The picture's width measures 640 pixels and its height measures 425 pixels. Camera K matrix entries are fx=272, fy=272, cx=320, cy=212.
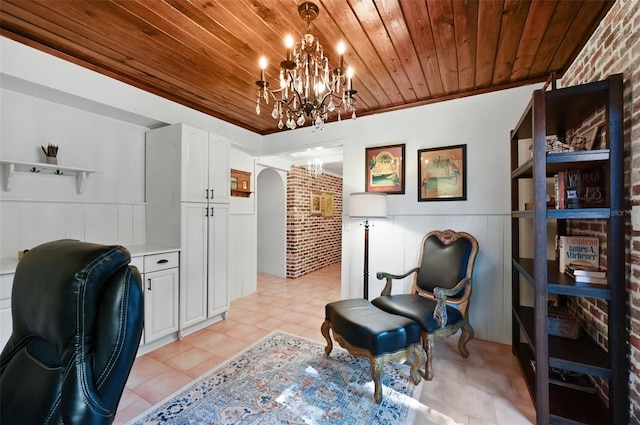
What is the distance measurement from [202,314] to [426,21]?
10.7 feet

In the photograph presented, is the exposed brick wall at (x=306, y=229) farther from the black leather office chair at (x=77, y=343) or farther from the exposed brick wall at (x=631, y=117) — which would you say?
the black leather office chair at (x=77, y=343)

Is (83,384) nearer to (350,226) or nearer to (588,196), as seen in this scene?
(588,196)

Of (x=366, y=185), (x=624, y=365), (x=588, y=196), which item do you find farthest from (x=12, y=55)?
(x=624, y=365)

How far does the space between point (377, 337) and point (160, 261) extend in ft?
6.76

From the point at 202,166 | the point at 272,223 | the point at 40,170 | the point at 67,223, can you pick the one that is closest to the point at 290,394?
the point at 202,166

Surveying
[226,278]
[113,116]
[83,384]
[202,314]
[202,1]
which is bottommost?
[202,314]

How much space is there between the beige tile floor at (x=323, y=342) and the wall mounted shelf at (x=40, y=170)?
5.59 feet

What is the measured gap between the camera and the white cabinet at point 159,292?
2.43 m

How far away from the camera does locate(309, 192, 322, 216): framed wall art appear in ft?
19.1

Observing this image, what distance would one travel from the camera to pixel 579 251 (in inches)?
67.1

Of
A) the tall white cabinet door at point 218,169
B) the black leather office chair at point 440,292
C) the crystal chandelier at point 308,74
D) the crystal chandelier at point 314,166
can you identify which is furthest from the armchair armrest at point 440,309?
the crystal chandelier at point 314,166

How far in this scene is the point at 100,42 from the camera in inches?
78.4

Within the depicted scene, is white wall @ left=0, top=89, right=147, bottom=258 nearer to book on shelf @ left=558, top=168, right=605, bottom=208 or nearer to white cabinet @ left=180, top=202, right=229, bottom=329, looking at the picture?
white cabinet @ left=180, top=202, right=229, bottom=329

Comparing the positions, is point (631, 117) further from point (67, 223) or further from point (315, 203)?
point (315, 203)
